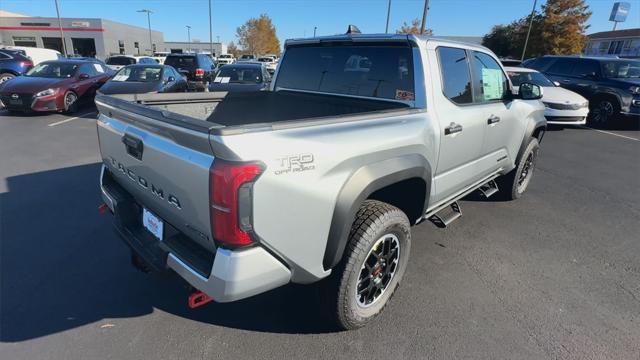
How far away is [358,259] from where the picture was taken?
89.7 inches

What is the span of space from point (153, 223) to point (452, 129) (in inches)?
91.0

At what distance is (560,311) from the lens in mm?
2832

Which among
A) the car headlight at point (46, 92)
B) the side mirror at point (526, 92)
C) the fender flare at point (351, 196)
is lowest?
the car headlight at point (46, 92)

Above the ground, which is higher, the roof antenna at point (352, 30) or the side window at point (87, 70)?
the roof antenna at point (352, 30)

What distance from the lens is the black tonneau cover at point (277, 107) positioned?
11.1 ft

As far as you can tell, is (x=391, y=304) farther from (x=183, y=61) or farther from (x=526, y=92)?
(x=183, y=61)

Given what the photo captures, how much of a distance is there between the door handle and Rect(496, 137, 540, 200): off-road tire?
206cm

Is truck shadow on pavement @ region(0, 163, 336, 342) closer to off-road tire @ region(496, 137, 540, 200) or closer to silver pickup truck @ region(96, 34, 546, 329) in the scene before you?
silver pickup truck @ region(96, 34, 546, 329)

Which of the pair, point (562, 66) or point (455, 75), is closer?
point (455, 75)

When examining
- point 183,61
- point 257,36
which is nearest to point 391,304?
point 183,61

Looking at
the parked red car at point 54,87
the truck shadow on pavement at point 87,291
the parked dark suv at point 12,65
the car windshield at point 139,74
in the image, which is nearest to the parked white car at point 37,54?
the parked dark suv at point 12,65

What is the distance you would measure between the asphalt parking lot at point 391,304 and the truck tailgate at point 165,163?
53 cm

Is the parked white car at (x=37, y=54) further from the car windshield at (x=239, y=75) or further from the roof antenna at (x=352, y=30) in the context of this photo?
the roof antenna at (x=352, y=30)

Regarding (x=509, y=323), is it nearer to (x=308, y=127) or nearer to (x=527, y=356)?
(x=527, y=356)
